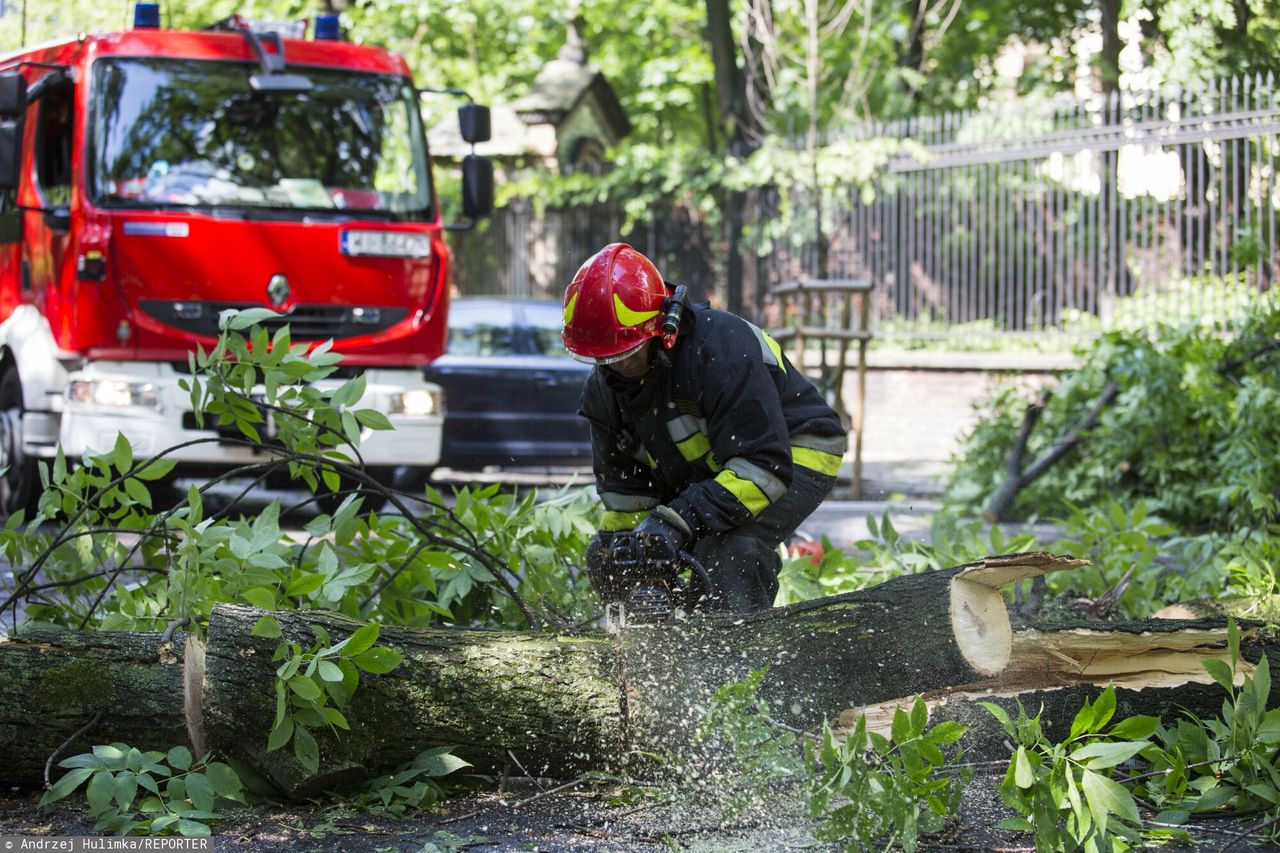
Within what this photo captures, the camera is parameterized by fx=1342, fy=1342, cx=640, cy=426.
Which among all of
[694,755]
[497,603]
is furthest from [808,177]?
[694,755]

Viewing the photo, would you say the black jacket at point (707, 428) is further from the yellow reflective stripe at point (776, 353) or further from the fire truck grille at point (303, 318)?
the fire truck grille at point (303, 318)

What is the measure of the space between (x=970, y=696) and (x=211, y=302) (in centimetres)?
576

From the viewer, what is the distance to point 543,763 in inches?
140

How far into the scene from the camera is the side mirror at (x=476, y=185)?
29.3 feet

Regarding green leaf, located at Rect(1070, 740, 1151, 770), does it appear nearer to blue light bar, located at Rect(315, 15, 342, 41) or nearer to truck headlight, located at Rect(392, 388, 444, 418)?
truck headlight, located at Rect(392, 388, 444, 418)

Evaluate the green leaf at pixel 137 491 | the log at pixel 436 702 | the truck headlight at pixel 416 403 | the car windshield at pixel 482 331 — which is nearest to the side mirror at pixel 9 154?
the truck headlight at pixel 416 403

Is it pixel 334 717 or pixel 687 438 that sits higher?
pixel 687 438

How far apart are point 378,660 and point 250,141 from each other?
5823 mm

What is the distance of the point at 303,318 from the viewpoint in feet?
26.6

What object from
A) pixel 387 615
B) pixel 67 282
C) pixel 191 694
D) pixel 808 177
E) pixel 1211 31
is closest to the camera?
pixel 191 694

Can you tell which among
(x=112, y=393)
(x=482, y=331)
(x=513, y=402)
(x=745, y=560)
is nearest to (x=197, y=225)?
(x=112, y=393)

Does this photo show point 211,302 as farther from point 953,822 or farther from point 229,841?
point 953,822

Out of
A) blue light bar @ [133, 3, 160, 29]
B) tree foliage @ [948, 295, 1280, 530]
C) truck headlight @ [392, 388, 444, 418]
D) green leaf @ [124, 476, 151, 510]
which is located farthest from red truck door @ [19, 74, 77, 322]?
tree foliage @ [948, 295, 1280, 530]

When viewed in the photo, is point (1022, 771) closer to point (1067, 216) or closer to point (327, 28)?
point (327, 28)
